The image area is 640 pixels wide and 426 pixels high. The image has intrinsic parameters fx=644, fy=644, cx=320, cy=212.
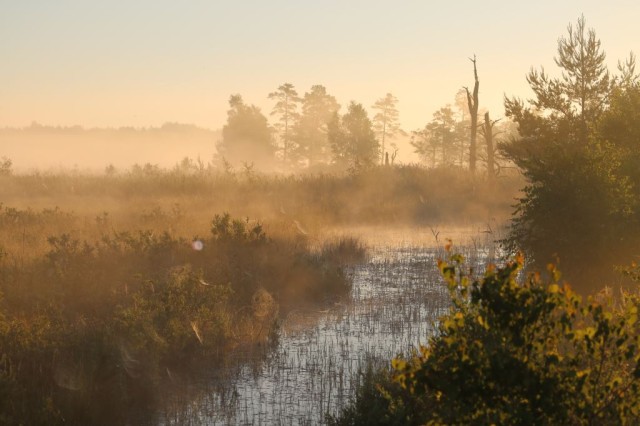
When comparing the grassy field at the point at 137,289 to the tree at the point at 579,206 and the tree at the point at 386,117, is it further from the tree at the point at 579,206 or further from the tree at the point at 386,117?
the tree at the point at 386,117

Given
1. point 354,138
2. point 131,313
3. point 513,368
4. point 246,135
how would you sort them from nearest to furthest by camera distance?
point 513,368
point 131,313
point 354,138
point 246,135

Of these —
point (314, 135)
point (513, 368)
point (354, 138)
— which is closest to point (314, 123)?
point (314, 135)

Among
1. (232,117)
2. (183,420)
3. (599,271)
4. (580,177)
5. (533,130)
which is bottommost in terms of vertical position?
(183,420)

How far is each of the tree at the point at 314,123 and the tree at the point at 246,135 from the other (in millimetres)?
5363

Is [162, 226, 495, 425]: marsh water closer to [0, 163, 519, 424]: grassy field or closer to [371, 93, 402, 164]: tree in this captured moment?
[0, 163, 519, 424]: grassy field

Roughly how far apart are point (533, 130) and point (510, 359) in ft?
73.0

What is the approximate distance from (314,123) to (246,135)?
1006 cm

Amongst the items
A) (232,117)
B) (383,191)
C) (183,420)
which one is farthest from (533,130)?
(232,117)

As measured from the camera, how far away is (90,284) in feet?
37.4

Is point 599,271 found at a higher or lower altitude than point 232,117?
lower

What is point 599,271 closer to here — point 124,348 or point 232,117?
point 124,348

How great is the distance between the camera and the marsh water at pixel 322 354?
25.5 feet

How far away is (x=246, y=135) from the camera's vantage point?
6856cm

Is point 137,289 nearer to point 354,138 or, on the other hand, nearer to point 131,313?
point 131,313
